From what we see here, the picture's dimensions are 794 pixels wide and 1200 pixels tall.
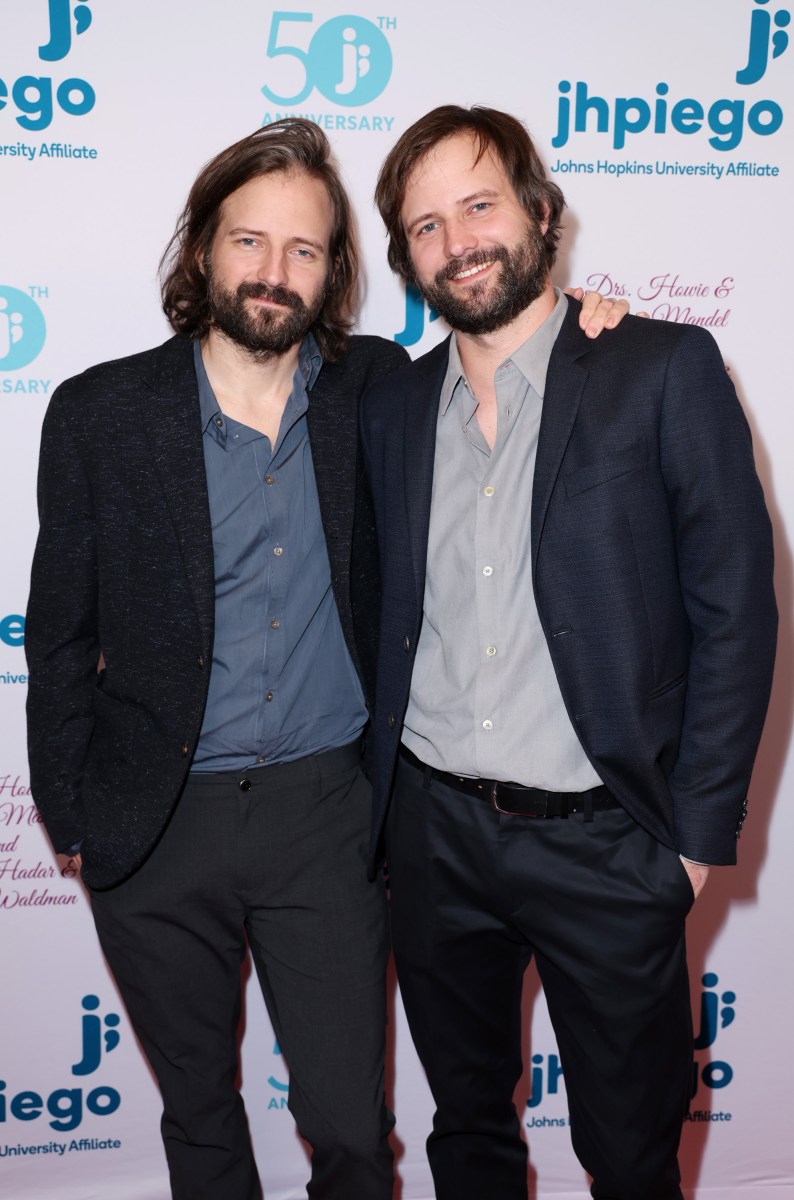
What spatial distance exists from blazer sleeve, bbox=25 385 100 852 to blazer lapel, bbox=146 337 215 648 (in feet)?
0.59

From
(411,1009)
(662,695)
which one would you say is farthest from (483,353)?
(411,1009)

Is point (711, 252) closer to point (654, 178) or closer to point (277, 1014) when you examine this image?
point (654, 178)

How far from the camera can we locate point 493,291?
2041 millimetres

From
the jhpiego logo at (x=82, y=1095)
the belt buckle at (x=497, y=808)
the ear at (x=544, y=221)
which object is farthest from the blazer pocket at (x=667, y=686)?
the jhpiego logo at (x=82, y=1095)

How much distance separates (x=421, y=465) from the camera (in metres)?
2.12

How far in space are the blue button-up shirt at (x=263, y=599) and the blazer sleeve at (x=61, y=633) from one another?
28cm

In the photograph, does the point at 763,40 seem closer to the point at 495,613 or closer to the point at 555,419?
the point at 555,419

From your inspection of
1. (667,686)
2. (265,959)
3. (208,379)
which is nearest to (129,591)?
(208,379)

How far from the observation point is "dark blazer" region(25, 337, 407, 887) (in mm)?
2127

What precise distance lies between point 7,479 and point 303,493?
35.9 inches

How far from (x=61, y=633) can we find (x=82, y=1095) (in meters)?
1.47

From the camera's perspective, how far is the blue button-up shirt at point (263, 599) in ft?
7.07

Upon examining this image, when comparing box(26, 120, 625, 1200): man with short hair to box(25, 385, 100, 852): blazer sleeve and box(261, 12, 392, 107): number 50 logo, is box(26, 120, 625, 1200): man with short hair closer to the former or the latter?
box(25, 385, 100, 852): blazer sleeve

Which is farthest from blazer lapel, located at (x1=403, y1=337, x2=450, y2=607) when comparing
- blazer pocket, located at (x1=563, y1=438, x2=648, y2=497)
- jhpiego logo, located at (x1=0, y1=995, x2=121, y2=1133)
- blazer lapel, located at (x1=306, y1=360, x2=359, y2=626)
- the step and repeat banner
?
jhpiego logo, located at (x1=0, y1=995, x2=121, y2=1133)
